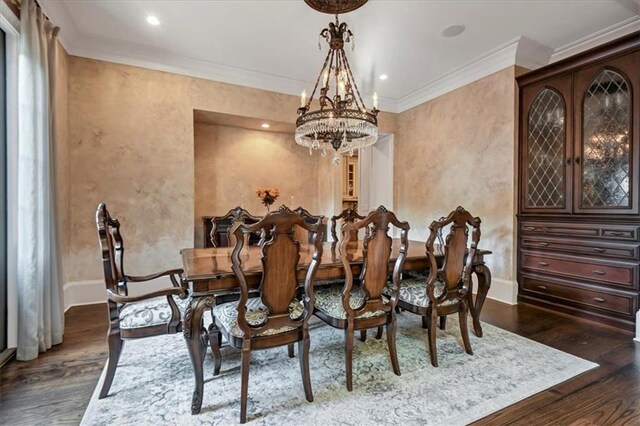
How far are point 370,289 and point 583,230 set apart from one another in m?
2.59

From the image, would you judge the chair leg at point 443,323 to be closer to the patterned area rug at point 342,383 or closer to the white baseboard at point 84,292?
the patterned area rug at point 342,383

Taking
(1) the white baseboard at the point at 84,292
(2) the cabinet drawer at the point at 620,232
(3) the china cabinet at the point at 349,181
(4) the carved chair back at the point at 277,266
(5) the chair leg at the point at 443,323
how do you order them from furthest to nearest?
(3) the china cabinet at the point at 349,181, (1) the white baseboard at the point at 84,292, (5) the chair leg at the point at 443,323, (2) the cabinet drawer at the point at 620,232, (4) the carved chair back at the point at 277,266

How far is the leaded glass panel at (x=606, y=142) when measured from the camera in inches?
112

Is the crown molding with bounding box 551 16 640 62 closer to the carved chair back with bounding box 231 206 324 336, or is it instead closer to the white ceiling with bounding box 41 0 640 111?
the white ceiling with bounding box 41 0 640 111

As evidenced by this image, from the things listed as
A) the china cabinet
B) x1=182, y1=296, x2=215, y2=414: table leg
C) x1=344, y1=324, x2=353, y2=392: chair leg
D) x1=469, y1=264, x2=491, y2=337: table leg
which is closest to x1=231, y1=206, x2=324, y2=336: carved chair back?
x1=182, y1=296, x2=215, y2=414: table leg

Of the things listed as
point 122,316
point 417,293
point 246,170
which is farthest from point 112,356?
point 246,170

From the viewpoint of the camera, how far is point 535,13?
9.55 feet

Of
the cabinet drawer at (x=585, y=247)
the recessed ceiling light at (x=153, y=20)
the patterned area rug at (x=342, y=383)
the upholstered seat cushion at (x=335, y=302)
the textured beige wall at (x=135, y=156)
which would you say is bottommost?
the patterned area rug at (x=342, y=383)

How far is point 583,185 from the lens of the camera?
3.10 meters

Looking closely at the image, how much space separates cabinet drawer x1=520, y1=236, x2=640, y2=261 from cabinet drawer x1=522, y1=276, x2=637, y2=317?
1.15 ft

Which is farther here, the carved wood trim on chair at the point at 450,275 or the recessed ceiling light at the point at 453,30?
the recessed ceiling light at the point at 453,30

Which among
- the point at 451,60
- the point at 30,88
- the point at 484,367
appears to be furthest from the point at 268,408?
the point at 451,60

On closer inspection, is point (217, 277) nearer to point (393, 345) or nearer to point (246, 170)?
point (393, 345)

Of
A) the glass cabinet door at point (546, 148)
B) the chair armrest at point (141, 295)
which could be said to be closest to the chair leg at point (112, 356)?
the chair armrest at point (141, 295)
